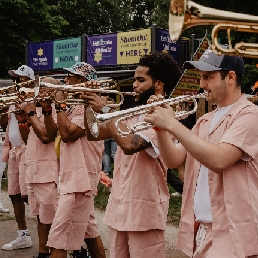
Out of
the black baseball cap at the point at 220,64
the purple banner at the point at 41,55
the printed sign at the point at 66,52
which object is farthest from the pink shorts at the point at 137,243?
the purple banner at the point at 41,55

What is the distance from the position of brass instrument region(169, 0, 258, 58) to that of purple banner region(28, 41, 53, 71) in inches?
522

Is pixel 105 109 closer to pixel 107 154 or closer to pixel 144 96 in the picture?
pixel 144 96

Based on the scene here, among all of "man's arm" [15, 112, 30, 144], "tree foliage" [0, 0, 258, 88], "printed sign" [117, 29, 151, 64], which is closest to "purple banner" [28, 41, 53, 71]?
"printed sign" [117, 29, 151, 64]

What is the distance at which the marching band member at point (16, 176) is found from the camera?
5852 mm

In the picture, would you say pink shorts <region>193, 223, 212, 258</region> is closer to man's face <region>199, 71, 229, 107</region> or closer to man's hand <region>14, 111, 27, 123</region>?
man's face <region>199, 71, 229, 107</region>

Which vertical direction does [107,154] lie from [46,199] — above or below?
below

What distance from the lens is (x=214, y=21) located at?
2.25m

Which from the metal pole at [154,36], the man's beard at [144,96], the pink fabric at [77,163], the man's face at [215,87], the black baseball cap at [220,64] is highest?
the metal pole at [154,36]

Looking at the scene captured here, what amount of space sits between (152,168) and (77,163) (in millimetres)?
1148

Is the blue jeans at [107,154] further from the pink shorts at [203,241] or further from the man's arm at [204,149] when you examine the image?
the man's arm at [204,149]

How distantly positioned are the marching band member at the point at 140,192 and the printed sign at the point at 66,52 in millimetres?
10829

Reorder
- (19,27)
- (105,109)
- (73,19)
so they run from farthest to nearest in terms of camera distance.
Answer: (73,19) → (19,27) → (105,109)

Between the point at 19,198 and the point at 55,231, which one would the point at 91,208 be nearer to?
the point at 55,231

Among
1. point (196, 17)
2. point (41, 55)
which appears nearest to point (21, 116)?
point (196, 17)
